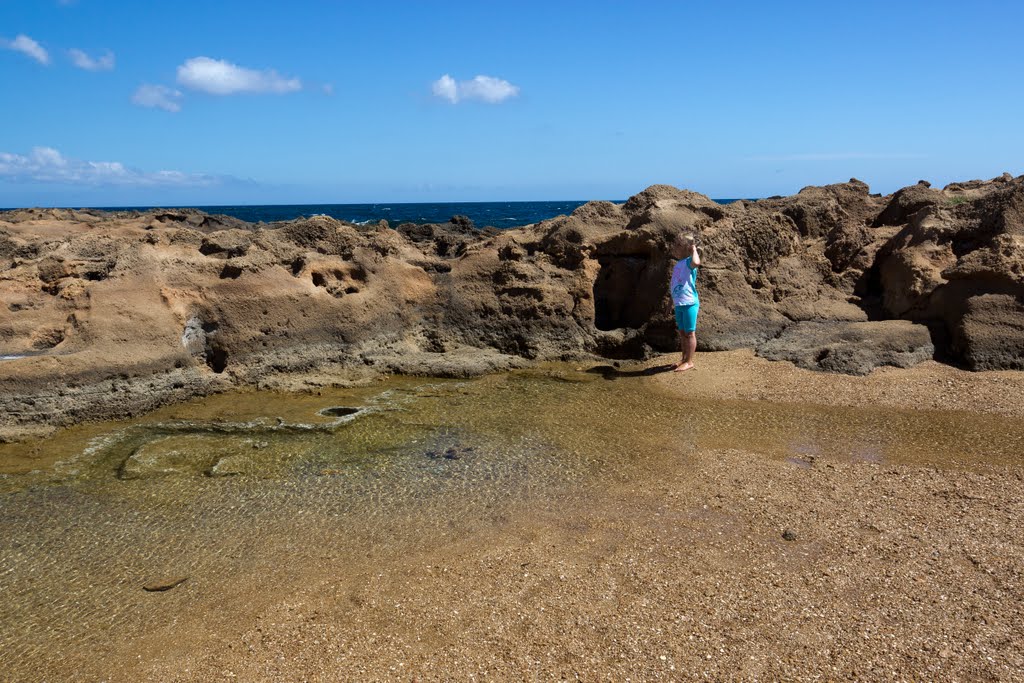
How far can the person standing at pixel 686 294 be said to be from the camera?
23.2 feet

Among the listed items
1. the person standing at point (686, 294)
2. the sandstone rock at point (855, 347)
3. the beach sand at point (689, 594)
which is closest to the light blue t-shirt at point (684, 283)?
the person standing at point (686, 294)

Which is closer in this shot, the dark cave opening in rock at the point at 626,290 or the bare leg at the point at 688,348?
the bare leg at the point at 688,348

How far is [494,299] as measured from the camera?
26.6 ft

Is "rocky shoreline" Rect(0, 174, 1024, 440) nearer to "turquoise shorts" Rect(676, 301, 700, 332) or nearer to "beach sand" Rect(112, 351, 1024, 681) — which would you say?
"turquoise shorts" Rect(676, 301, 700, 332)

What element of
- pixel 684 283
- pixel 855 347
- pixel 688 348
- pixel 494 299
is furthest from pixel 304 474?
pixel 855 347

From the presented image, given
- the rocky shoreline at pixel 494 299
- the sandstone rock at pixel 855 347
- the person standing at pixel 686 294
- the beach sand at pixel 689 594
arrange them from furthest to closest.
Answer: the person standing at pixel 686 294 → the sandstone rock at pixel 855 347 → the rocky shoreline at pixel 494 299 → the beach sand at pixel 689 594

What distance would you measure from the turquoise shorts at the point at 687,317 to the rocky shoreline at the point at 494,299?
1.83 feet

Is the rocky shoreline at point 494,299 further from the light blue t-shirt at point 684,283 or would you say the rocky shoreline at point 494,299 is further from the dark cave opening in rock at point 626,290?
the light blue t-shirt at point 684,283

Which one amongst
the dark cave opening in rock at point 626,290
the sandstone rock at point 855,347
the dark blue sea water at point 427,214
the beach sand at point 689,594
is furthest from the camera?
the dark blue sea water at point 427,214

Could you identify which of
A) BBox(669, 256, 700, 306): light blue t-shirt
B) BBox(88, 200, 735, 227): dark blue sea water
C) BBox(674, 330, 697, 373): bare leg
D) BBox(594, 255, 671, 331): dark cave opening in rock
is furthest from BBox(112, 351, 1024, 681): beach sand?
BBox(88, 200, 735, 227): dark blue sea water

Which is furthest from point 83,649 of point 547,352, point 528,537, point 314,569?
point 547,352

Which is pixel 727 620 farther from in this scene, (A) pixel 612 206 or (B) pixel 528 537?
(A) pixel 612 206

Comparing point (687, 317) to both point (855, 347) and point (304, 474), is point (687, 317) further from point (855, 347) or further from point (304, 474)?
point (304, 474)

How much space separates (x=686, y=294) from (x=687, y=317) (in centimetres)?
23
